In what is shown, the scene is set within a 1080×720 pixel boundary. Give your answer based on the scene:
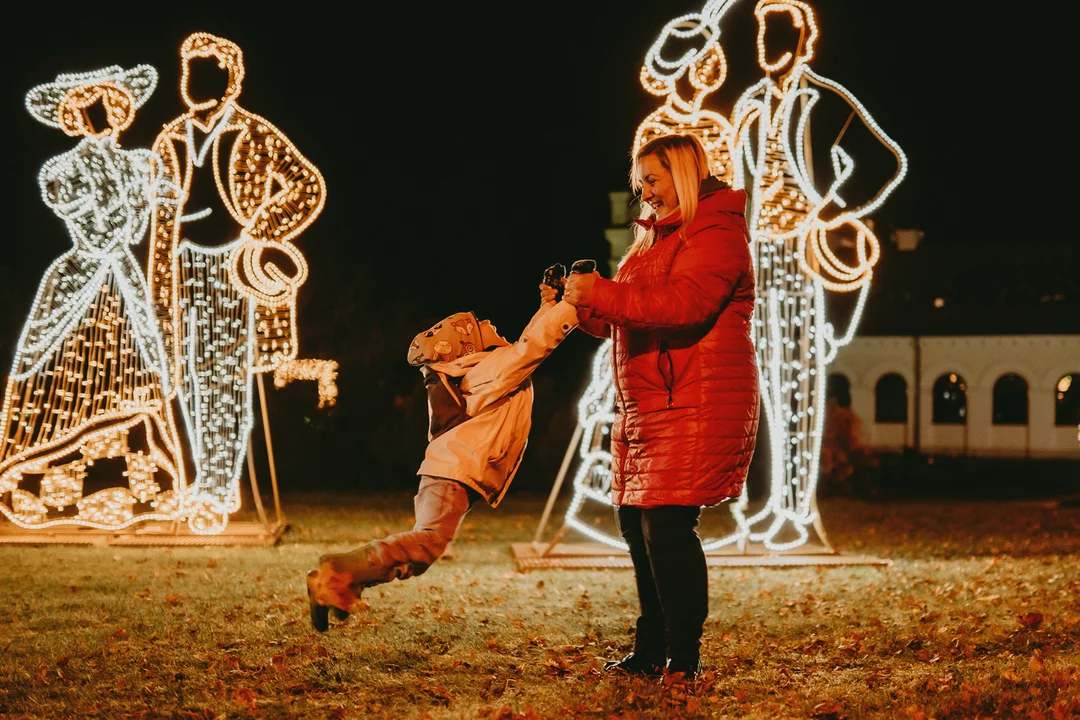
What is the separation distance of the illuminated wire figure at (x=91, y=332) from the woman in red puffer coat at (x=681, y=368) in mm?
5397

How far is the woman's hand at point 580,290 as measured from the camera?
12.1ft

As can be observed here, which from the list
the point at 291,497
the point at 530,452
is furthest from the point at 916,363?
the point at 291,497

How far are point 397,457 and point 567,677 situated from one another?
12.5 metres

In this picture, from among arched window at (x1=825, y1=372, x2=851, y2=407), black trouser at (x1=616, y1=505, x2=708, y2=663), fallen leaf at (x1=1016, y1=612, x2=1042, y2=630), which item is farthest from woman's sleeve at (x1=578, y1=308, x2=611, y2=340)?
arched window at (x1=825, y1=372, x2=851, y2=407)

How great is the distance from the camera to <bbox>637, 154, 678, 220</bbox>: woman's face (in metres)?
4.06

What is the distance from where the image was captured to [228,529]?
891cm

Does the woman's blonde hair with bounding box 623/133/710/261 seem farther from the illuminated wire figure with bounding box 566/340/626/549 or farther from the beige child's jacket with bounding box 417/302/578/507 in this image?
the illuminated wire figure with bounding box 566/340/626/549

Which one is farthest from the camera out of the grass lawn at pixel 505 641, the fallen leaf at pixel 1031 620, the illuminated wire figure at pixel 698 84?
the illuminated wire figure at pixel 698 84

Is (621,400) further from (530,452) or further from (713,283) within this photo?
(530,452)

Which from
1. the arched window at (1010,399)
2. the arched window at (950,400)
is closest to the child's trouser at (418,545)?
the arched window at (950,400)

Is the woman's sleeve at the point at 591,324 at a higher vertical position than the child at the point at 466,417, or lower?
higher

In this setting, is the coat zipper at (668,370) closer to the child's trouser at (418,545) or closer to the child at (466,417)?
the child at (466,417)

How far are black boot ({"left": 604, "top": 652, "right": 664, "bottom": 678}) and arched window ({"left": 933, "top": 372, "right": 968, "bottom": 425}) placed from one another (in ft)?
89.9

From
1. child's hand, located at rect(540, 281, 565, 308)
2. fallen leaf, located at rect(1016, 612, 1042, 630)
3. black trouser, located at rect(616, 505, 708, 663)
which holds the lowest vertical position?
fallen leaf, located at rect(1016, 612, 1042, 630)
